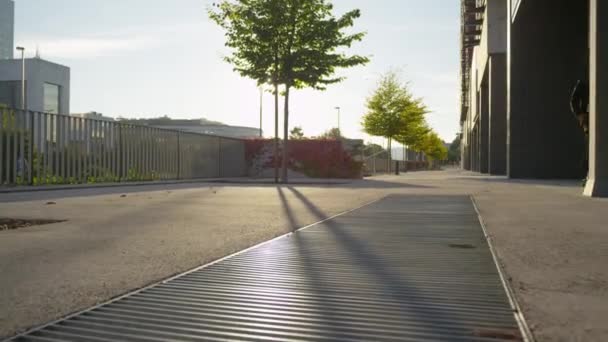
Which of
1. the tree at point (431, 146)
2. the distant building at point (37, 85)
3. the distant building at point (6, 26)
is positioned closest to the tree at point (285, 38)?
the distant building at point (37, 85)

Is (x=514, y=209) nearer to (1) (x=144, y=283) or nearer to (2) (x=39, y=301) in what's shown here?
(1) (x=144, y=283)

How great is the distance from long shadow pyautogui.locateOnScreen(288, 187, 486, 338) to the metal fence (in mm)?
13626

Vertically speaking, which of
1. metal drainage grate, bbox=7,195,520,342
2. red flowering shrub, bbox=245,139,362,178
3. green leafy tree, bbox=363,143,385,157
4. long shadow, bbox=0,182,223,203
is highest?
green leafy tree, bbox=363,143,385,157

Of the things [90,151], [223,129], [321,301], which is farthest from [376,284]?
[223,129]

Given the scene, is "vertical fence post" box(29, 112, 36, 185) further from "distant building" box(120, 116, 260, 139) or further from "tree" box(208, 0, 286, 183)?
"distant building" box(120, 116, 260, 139)

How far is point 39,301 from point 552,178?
20.1 metres

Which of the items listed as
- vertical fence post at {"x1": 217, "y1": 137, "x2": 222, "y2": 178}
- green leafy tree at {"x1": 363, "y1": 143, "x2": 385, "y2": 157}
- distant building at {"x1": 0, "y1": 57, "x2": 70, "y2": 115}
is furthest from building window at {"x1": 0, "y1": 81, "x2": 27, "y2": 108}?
green leafy tree at {"x1": 363, "y1": 143, "x2": 385, "y2": 157}

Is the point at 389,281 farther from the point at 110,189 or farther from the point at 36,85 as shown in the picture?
the point at 36,85

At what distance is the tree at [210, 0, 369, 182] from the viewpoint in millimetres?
18953

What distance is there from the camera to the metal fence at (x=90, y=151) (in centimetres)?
1614

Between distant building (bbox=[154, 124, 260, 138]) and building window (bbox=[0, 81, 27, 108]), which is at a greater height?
distant building (bbox=[154, 124, 260, 138])

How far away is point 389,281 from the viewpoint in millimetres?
3455

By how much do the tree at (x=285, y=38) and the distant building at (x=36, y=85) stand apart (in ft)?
101

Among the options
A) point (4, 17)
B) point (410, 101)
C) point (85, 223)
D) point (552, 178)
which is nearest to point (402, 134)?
point (410, 101)
